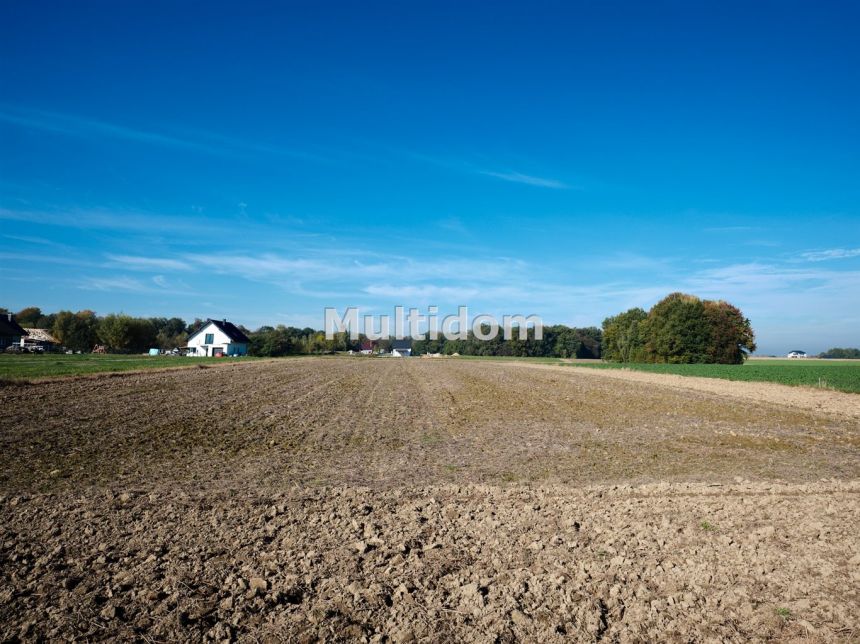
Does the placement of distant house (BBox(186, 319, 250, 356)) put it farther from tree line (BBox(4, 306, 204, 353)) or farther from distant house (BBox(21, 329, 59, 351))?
distant house (BBox(21, 329, 59, 351))

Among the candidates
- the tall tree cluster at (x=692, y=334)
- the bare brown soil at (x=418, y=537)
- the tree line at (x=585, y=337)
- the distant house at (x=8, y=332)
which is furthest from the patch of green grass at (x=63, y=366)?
the tall tree cluster at (x=692, y=334)

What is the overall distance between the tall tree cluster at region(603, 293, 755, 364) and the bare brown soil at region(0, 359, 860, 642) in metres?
68.3

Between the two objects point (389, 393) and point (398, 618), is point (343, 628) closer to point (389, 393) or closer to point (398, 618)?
point (398, 618)

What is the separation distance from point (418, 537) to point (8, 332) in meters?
98.3

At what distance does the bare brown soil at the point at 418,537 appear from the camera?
14.5ft

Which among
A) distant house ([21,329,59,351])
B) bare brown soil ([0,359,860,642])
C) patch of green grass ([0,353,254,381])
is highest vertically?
distant house ([21,329,59,351])

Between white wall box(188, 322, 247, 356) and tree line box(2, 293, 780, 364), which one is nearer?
tree line box(2, 293, 780, 364)

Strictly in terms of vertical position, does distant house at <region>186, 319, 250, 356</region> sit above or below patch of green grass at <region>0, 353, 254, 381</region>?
above

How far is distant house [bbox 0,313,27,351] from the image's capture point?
78.7 meters

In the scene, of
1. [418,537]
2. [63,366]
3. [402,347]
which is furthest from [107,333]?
[418,537]

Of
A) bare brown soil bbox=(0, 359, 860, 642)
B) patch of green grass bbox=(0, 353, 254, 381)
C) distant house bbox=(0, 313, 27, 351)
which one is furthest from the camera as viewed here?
distant house bbox=(0, 313, 27, 351)

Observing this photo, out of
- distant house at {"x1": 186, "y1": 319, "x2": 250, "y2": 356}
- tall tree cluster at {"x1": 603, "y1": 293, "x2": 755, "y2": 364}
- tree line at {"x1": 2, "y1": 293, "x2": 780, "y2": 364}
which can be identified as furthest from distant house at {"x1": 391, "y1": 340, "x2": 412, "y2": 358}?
tall tree cluster at {"x1": 603, "y1": 293, "x2": 755, "y2": 364}

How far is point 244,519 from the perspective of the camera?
663 cm

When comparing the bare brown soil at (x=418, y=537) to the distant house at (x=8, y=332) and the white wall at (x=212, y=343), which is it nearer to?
the white wall at (x=212, y=343)
